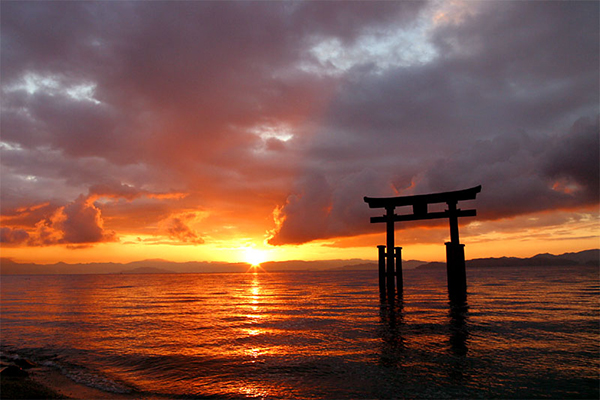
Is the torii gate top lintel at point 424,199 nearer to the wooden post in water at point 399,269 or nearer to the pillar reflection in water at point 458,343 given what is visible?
the wooden post in water at point 399,269

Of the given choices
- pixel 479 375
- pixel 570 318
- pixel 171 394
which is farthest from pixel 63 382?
pixel 570 318

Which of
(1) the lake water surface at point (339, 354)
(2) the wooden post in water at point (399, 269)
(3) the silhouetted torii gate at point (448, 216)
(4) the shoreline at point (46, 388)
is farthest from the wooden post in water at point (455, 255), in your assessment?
(4) the shoreline at point (46, 388)

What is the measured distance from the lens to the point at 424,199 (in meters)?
22.3

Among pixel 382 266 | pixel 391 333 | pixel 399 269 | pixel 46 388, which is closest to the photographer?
pixel 46 388

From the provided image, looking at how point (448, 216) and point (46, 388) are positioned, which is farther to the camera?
point (448, 216)

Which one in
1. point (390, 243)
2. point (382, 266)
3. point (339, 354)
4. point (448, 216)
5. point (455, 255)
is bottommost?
point (339, 354)

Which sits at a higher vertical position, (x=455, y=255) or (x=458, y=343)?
(x=455, y=255)

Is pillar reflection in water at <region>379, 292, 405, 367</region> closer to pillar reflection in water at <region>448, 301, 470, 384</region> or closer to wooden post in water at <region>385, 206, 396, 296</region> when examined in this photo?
pillar reflection in water at <region>448, 301, 470, 384</region>

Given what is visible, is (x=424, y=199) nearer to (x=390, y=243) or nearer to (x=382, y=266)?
(x=390, y=243)

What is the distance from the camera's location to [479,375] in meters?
7.11

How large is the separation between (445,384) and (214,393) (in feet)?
14.8

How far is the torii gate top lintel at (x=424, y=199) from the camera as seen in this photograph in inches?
828

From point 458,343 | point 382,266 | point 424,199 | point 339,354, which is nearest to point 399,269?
point 382,266

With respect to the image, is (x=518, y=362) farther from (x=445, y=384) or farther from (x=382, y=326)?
(x=382, y=326)
